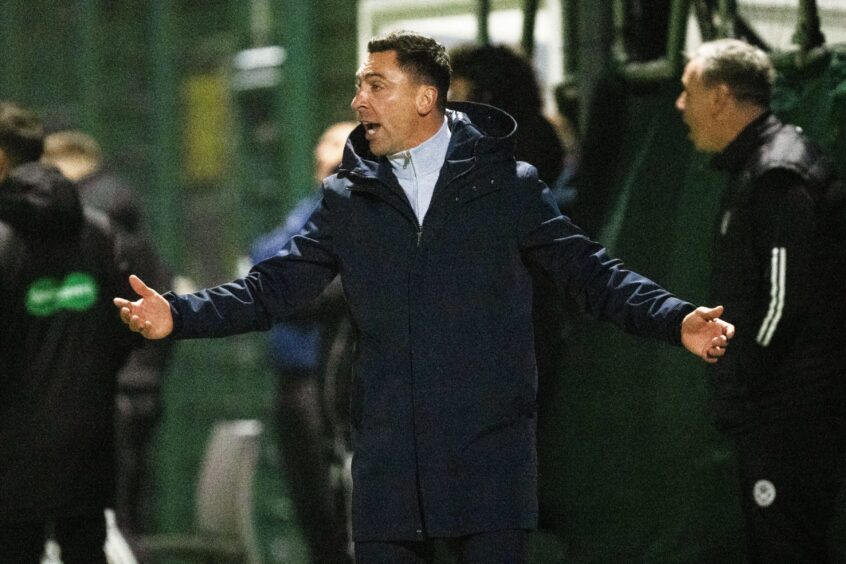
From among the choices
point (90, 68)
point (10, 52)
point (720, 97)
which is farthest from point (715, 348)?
point (10, 52)

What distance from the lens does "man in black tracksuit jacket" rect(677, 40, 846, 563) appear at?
6238mm

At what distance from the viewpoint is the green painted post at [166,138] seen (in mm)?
12422

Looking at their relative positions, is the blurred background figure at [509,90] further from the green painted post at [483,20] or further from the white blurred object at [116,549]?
the white blurred object at [116,549]

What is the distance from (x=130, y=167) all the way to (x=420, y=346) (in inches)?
312

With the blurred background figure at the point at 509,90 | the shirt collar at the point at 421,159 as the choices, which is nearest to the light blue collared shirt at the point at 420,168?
the shirt collar at the point at 421,159

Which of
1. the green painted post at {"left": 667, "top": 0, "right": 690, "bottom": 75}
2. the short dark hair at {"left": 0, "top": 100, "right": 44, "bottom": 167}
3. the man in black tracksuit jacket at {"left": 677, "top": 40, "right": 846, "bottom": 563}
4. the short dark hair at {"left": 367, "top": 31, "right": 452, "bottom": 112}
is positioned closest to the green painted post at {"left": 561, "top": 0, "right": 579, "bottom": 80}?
the green painted post at {"left": 667, "top": 0, "right": 690, "bottom": 75}

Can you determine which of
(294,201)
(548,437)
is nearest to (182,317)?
(548,437)

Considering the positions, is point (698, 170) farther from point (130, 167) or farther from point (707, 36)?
point (130, 167)

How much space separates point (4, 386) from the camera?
6863 millimetres

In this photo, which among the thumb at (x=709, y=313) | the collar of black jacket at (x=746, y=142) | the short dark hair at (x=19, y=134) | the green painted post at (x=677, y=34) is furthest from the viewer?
the green painted post at (x=677, y=34)

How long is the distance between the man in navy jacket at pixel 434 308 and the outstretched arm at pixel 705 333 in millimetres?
190

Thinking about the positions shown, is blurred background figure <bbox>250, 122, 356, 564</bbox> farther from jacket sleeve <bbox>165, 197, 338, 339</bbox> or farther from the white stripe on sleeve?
jacket sleeve <bbox>165, 197, 338, 339</bbox>

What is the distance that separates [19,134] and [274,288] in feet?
6.84

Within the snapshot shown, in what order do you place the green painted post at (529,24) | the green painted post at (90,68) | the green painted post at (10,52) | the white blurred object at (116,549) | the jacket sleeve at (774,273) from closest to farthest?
the jacket sleeve at (774,273) → the white blurred object at (116,549) → the green painted post at (529,24) → the green painted post at (90,68) → the green painted post at (10,52)
